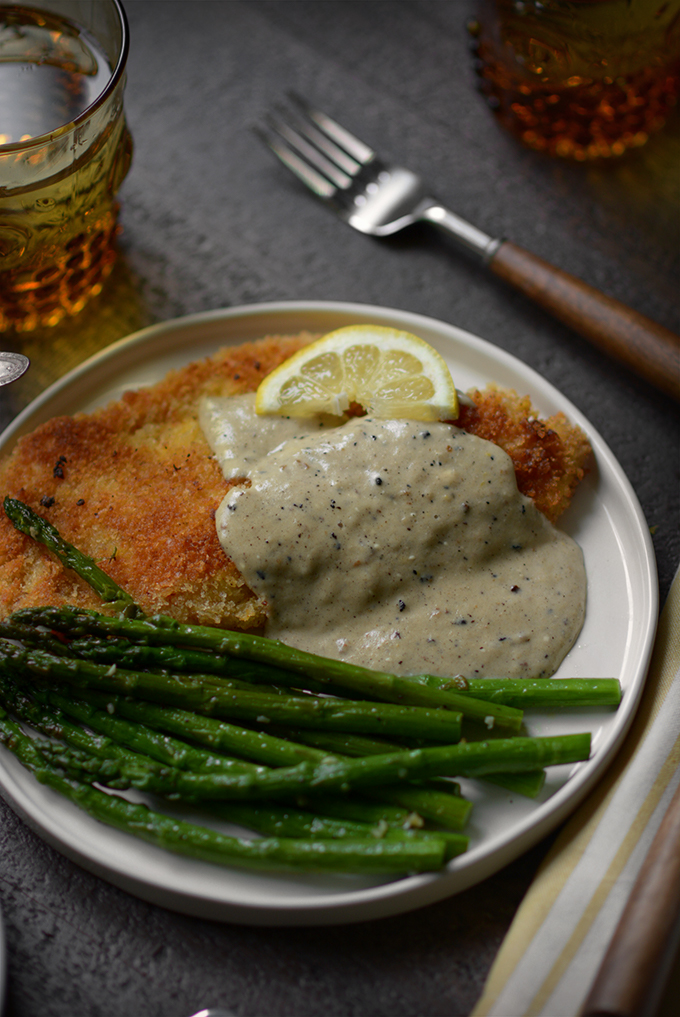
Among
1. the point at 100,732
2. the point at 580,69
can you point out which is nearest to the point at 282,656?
the point at 100,732

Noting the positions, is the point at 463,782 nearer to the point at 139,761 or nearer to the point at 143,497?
the point at 139,761

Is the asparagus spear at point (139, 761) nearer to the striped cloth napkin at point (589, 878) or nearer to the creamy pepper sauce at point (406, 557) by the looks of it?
the striped cloth napkin at point (589, 878)

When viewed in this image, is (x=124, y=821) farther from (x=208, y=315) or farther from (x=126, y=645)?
(x=208, y=315)

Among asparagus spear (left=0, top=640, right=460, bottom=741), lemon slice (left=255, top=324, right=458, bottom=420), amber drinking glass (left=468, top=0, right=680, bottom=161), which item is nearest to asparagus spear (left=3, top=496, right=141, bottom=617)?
asparagus spear (left=0, top=640, right=460, bottom=741)

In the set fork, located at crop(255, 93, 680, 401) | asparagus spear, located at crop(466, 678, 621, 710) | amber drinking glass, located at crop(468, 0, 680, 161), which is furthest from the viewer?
amber drinking glass, located at crop(468, 0, 680, 161)

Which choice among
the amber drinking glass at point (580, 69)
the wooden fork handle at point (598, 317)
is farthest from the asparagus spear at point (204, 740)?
the amber drinking glass at point (580, 69)

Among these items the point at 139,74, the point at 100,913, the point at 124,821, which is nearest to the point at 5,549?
the point at 124,821

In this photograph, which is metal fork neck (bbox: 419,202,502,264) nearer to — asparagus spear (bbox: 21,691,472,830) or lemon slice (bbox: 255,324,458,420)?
lemon slice (bbox: 255,324,458,420)
